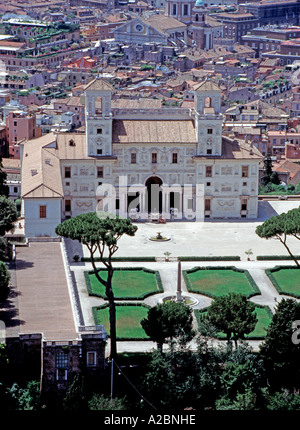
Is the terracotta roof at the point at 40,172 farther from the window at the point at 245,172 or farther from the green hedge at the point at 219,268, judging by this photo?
the window at the point at 245,172

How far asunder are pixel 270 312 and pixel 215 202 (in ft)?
63.2

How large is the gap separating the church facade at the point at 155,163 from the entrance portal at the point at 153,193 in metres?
0.07

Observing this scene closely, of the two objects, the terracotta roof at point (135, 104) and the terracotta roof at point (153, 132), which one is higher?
the terracotta roof at point (153, 132)

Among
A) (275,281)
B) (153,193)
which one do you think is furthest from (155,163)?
(275,281)

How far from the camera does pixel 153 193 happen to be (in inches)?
2928

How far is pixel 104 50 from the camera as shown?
177 meters

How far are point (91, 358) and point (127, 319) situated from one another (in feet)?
30.4

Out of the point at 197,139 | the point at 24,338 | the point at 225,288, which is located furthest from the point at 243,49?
the point at 24,338

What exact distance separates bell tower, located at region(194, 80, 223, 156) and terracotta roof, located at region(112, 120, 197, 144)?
2.61 ft

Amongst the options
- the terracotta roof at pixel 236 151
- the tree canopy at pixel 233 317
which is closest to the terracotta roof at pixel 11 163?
the terracotta roof at pixel 236 151

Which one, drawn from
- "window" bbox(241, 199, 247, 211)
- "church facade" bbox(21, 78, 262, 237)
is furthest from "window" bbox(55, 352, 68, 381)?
"window" bbox(241, 199, 247, 211)

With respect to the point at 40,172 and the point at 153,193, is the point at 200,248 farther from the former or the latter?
the point at 40,172

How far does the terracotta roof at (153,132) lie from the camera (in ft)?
241

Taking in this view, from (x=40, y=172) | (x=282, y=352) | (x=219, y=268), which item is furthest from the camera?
(x=40, y=172)
